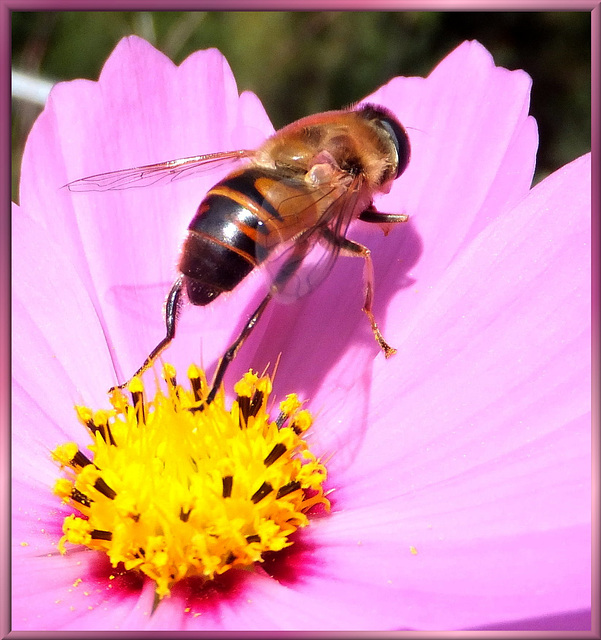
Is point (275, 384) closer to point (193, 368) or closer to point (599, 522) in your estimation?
point (193, 368)

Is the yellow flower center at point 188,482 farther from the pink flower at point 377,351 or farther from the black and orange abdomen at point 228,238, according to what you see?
the black and orange abdomen at point 228,238

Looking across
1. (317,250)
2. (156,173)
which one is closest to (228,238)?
(317,250)

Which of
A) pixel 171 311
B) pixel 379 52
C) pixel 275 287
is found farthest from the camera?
pixel 379 52

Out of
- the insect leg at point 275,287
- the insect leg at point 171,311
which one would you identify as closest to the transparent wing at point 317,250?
the insect leg at point 275,287

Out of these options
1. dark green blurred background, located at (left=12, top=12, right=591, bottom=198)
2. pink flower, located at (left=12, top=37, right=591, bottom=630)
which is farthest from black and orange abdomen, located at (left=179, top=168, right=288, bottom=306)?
dark green blurred background, located at (left=12, top=12, right=591, bottom=198)

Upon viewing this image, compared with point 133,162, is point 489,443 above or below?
below

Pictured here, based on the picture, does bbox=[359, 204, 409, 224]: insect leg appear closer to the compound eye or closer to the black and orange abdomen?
the compound eye

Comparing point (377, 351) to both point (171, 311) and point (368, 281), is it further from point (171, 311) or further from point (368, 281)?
point (171, 311)

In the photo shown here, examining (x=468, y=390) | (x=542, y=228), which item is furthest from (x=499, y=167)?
(x=468, y=390)
